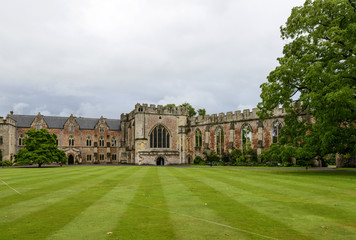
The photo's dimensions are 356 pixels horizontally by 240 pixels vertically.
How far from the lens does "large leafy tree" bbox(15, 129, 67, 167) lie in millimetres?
39250

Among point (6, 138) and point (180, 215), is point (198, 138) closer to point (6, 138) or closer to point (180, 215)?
point (6, 138)

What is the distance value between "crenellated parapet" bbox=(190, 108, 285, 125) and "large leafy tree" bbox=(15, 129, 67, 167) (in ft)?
80.4

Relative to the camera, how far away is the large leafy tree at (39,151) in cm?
3925

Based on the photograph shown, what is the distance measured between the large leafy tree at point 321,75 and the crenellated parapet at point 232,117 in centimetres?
1577

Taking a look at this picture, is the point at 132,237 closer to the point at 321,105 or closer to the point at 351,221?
the point at 351,221

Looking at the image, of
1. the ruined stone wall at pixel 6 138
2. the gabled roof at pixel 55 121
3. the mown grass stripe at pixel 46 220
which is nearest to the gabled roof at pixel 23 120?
the gabled roof at pixel 55 121

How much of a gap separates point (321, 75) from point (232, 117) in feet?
86.5

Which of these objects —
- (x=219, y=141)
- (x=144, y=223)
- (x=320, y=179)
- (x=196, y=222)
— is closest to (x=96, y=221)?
(x=144, y=223)

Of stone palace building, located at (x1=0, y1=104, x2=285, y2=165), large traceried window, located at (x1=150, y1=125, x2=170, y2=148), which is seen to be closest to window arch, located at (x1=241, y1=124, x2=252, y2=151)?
stone palace building, located at (x1=0, y1=104, x2=285, y2=165)

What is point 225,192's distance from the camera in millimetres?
11711

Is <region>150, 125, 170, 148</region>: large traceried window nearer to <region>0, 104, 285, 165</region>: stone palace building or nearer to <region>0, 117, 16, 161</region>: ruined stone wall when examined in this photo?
<region>0, 104, 285, 165</region>: stone palace building

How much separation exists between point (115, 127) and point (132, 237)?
5997cm

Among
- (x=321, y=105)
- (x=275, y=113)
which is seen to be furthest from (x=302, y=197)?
(x=275, y=113)

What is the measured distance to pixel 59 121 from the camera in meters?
60.8
